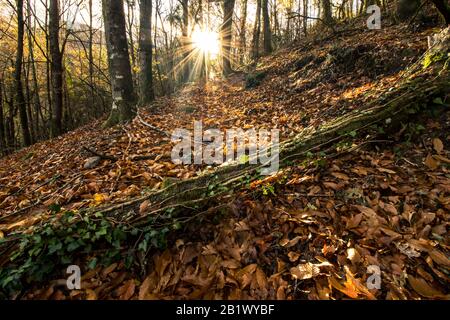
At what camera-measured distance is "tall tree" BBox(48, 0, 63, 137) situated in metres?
7.72

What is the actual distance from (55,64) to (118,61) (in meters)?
4.02

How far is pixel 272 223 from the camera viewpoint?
7.57ft

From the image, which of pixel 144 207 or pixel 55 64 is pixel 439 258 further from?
pixel 55 64

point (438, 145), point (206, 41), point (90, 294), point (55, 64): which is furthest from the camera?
point (206, 41)

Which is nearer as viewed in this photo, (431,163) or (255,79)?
(431,163)

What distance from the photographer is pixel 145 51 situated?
23.7 feet

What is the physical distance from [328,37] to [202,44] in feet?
27.2

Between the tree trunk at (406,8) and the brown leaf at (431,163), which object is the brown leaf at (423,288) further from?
the tree trunk at (406,8)

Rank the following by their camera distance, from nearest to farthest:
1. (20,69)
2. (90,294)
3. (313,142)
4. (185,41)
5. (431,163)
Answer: (90,294) → (431,163) → (313,142) → (20,69) → (185,41)

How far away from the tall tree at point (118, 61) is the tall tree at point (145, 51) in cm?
203

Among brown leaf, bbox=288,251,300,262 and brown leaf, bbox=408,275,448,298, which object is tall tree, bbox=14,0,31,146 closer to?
brown leaf, bbox=288,251,300,262

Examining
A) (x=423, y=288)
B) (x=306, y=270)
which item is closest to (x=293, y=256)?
(x=306, y=270)
